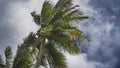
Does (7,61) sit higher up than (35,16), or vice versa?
(35,16)

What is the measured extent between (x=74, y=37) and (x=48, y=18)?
8.56 ft

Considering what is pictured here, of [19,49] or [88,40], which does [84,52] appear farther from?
[19,49]

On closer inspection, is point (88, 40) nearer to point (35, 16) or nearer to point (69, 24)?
point (69, 24)

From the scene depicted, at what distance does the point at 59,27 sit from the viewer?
4122 centimetres

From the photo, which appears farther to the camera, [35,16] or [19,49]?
[35,16]

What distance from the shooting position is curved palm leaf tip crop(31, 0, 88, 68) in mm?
40625

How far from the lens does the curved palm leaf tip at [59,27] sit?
4062 cm

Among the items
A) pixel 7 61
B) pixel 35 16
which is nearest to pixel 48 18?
pixel 35 16

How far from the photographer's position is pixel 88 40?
134ft

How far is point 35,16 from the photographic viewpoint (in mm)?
42594

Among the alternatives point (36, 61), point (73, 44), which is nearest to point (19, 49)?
point (36, 61)

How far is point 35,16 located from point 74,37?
147 inches

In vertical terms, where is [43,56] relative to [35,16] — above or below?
below

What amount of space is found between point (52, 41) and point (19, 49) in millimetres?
2971
